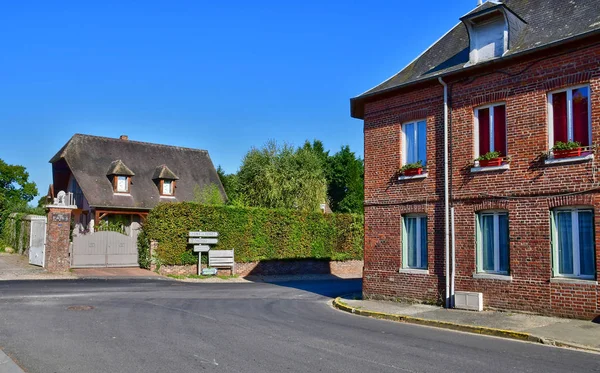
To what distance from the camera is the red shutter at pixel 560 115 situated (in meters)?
12.9

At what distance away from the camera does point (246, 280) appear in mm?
25781

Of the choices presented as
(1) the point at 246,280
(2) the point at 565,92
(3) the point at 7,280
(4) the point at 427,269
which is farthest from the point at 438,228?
(3) the point at 7,280

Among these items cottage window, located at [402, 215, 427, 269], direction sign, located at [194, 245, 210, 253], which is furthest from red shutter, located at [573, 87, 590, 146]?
direction sign, located at [194, 245, 210, 253]

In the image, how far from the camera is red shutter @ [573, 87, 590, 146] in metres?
12.5

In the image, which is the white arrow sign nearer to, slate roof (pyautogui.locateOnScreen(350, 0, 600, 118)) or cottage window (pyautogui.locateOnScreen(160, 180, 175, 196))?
slate roof (pyautogui.locateOnScreen(350, 0, 600, 118))

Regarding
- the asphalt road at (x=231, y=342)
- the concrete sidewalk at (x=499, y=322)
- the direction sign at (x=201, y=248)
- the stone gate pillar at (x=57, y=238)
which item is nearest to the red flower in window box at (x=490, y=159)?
the concrete sidewalk at (x=499, y=322)

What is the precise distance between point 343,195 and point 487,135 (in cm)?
4981

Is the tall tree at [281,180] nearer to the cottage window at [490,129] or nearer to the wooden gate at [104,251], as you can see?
the wooden gate at [104,251]

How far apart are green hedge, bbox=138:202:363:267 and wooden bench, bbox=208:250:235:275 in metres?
0.40

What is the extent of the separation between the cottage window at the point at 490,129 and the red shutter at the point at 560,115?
1340mm

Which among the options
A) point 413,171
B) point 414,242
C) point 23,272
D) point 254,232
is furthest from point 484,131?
point 23,272

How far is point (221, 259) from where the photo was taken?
1032 inches

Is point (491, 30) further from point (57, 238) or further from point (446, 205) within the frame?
point (57, 238)

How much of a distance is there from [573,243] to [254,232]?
57.1ft
